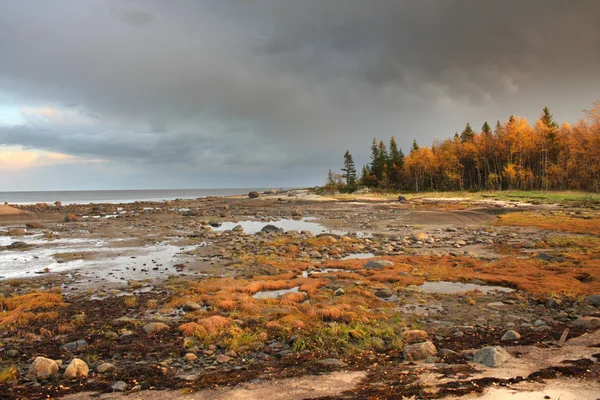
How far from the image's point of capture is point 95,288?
43.6 feet

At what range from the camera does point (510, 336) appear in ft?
24.7

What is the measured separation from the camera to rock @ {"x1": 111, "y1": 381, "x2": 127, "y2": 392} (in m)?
5.61

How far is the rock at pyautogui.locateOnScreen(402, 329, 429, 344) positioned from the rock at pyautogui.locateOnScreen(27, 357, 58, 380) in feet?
22.6

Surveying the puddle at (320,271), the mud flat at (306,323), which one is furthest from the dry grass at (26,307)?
the puddle at (320,271)

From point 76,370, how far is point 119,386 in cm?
114

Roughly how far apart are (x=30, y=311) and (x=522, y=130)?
83.4m

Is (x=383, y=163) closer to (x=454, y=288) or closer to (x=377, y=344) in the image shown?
(x=454, y=288)

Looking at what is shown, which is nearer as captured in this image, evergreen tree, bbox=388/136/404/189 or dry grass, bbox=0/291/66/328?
dry grass, bbox=0/291/66/328

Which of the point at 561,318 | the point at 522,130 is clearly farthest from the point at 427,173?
the point at 561,318

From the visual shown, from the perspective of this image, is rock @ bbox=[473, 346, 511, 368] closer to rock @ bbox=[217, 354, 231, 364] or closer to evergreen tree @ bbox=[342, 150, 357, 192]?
rock @ bbox=[217, 354, 231, 364]

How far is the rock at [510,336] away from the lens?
747cm

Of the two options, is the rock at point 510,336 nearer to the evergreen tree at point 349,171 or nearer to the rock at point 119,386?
the rock at point 119,386

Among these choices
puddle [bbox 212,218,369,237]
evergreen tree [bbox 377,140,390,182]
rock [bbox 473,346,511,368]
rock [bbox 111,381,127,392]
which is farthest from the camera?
evergreen tree [bbox 377,140,390,182]

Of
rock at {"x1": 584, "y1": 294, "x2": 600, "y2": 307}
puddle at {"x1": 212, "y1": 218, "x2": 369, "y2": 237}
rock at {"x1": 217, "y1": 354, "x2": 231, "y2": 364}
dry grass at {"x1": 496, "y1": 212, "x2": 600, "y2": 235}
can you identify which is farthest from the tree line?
rock at {"x1": 217, "y1": 354, "x2": 231, "y2": 364}
